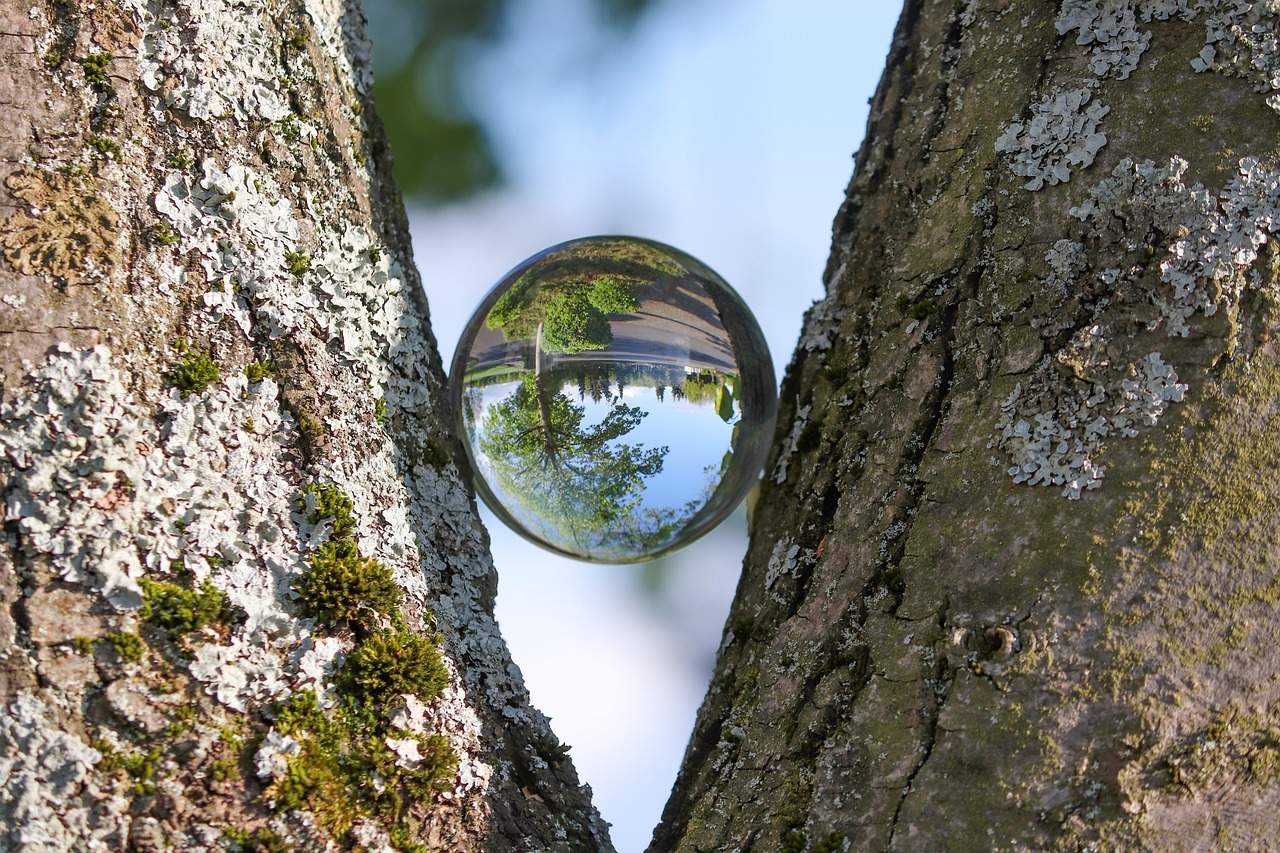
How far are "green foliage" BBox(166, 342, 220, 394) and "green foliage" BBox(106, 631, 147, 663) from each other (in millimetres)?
392

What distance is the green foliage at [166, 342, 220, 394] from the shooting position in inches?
59.7

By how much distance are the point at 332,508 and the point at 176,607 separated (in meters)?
0.29

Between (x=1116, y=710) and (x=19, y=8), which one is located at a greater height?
(x=19, y=8)

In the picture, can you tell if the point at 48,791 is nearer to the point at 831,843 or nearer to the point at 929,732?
the point at 831,843

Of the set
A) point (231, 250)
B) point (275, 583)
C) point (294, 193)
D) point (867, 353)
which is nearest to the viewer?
point (275, 583)

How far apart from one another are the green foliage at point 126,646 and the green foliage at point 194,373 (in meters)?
0.39

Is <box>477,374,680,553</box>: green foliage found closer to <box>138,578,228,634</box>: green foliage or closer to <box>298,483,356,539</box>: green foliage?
<box>298,483,356,539</box>: green foliage

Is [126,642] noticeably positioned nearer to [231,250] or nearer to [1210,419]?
[231,250]

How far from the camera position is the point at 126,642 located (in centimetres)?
138

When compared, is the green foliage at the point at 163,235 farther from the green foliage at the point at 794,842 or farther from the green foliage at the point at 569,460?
the green foliage at the point at 794,842

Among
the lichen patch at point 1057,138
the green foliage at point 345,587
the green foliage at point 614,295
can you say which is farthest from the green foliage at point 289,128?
the lichen patch at point 1057,138

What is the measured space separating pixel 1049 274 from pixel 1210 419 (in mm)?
364

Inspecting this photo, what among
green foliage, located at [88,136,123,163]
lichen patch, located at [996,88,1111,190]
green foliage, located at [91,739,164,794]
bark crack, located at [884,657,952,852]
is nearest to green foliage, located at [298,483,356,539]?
green foliage, located at [91,739,164,794]

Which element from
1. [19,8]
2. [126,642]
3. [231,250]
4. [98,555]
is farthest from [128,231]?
[126,642]
